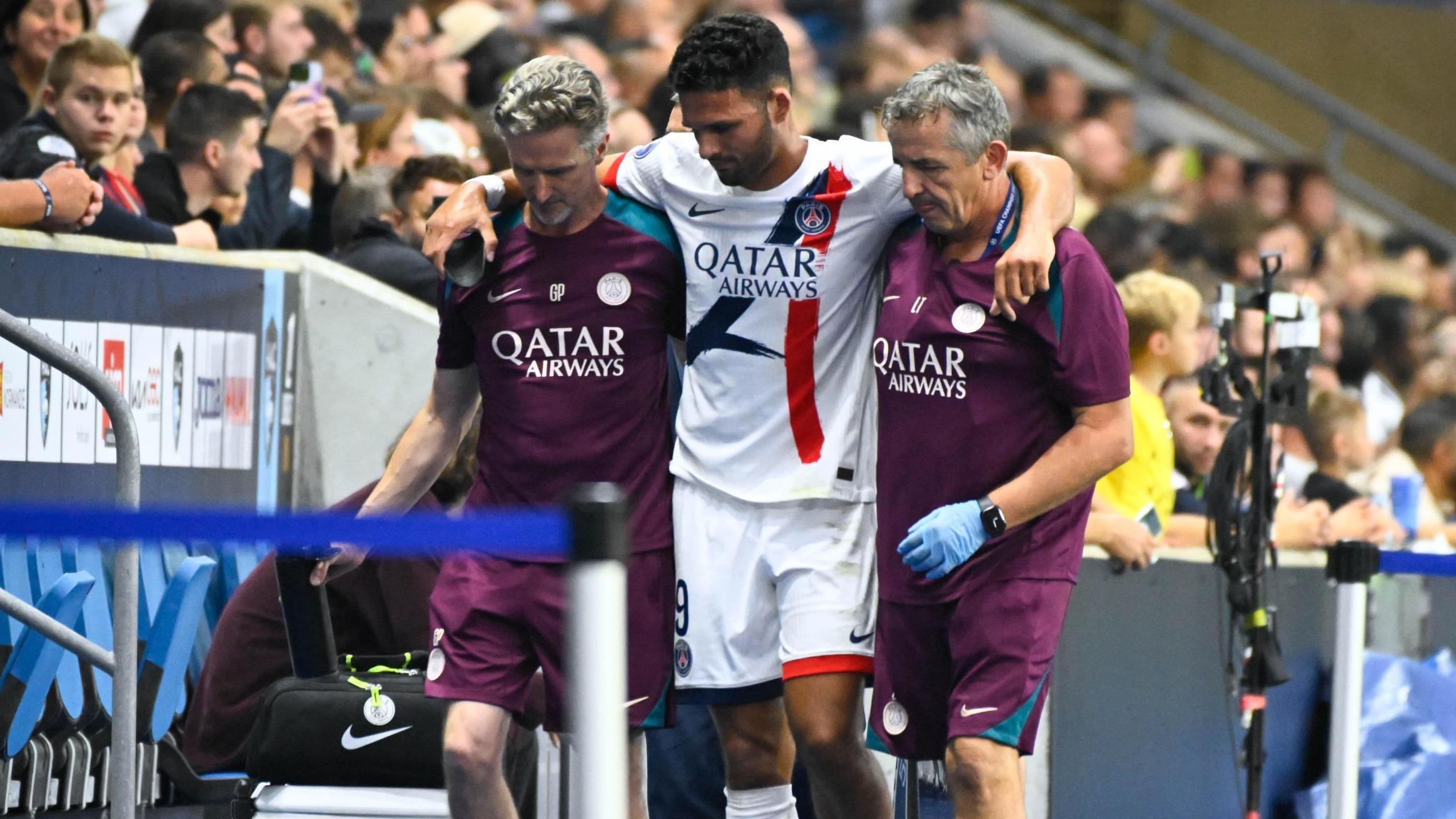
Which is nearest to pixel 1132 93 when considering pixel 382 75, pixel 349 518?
pixel 382 75

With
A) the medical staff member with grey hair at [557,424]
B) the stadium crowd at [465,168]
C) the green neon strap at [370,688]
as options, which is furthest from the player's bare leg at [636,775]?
the stadium crowd at [465,168]

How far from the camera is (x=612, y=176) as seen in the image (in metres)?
4.64

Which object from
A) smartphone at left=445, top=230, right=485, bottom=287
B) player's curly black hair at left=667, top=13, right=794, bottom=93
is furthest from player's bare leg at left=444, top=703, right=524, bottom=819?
player's curly black hair at left=667, top=13, right=794, bottom=93

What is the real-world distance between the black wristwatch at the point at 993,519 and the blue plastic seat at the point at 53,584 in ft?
8.16

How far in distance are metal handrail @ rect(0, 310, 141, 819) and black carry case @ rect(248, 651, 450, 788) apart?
0.58 meters

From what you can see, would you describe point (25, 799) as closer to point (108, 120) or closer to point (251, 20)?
point (108, 120)

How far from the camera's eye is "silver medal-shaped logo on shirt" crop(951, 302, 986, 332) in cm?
427

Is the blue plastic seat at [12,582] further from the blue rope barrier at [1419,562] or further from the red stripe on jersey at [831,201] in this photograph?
the blue rope barrier at [1419,562]

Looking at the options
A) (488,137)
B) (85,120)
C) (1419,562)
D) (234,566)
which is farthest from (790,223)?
(488,137)

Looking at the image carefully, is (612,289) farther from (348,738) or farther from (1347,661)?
(1347,661)

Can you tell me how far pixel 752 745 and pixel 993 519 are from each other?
871 mm

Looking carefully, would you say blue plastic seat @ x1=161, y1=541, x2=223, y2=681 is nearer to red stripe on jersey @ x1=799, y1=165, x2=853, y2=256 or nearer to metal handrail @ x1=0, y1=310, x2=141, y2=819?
metal handrail @ x1=0, y1=310, x2=141, y2=819

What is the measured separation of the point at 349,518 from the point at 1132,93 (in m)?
13.9

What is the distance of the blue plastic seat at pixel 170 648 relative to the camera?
5301mm
